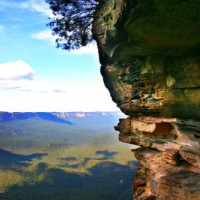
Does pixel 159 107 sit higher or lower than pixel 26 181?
higher

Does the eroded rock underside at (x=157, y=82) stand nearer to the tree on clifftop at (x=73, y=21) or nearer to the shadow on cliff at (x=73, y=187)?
the tree on clifftop at (x=73, y=21)

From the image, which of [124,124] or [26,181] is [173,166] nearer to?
[124,124]

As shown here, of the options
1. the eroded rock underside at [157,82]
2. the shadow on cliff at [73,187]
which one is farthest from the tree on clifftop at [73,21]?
the shadow on cliff at [73,187]

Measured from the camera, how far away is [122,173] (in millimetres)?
185750

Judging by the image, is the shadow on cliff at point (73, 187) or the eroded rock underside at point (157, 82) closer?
the eroded rock underside at point (157, 82)

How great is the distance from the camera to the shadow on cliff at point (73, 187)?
133500 mm

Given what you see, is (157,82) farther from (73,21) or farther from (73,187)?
(73,187)

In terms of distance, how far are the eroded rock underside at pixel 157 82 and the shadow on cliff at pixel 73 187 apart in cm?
11095

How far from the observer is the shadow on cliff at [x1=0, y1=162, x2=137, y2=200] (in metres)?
134

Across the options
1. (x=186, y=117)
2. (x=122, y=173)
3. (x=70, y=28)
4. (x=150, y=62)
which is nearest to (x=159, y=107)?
(x=186, y=117)

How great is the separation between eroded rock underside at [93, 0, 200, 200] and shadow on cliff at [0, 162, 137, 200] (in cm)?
11095

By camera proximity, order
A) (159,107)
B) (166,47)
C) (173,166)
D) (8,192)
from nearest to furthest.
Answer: (166,47)
(173,166)
(159,107)
(8,192)

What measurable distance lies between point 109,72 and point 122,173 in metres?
176

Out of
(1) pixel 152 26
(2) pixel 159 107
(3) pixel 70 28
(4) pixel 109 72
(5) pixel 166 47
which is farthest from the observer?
(3) pixel 70 28
